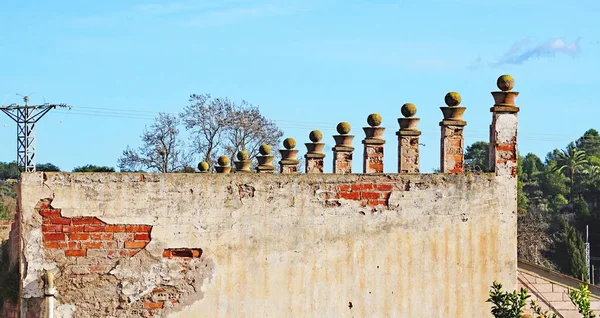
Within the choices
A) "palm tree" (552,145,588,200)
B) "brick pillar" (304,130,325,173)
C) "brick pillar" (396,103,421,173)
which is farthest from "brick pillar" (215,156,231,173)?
"palm tree" (552,145,588,200)

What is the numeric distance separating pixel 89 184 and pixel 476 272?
4318 mm

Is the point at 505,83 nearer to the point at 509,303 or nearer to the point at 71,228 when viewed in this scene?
the point at 509,303

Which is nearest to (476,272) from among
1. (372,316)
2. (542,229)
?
(372,316)

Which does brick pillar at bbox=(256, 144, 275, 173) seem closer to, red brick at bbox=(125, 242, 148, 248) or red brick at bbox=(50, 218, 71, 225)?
red brick at bbox=(125, 242, 148, 248)

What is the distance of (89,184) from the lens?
13391 millimetres

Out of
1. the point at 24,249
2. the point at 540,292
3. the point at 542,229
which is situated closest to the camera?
the point at 24,249

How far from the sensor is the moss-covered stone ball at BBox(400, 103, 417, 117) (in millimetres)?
14859

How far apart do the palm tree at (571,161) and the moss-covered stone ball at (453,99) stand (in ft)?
267

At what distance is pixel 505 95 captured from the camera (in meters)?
14.3

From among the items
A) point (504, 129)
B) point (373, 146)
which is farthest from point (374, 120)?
point (504, 129)

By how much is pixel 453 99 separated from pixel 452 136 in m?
0.42

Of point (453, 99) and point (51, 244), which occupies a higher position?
point (453, 99)

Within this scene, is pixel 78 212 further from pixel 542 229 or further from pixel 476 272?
pixel 542 229

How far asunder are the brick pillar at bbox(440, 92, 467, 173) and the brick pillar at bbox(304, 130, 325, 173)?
3.19m
